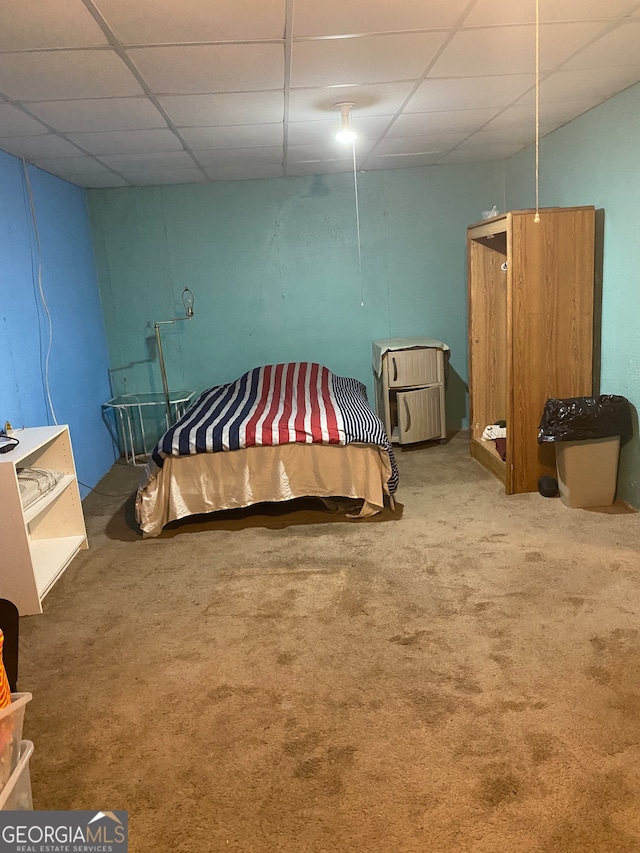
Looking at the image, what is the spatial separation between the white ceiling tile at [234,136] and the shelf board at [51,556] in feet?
7.77

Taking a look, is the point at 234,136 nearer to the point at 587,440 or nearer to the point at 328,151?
the point at 328,151

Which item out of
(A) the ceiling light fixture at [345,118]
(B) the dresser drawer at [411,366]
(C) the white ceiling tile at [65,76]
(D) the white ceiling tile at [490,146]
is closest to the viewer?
(C) the white ceiling tile at [65,76]

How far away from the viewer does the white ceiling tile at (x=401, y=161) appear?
15.4 feet

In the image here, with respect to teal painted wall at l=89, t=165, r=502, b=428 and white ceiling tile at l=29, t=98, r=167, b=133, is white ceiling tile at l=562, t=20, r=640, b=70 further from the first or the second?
teal painted wall at l=89, t=165, r=502, b=428

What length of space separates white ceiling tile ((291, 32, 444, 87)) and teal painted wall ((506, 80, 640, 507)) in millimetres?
1291

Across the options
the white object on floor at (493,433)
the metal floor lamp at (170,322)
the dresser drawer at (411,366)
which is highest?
the metal floor lamp at (170,322)

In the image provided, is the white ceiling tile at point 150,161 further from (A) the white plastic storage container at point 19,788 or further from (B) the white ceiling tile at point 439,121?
(A) the white plastic storage container at point 19,788

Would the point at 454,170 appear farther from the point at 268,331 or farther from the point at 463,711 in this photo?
the point at 463,711

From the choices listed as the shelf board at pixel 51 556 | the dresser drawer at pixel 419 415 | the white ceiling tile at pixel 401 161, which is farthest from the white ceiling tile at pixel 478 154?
the shelf board at pixel 51 556

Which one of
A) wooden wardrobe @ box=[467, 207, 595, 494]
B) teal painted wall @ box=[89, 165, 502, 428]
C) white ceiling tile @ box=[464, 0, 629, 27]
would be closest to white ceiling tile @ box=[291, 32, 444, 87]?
white ceiling tile @ box=[464, 0, 629, 27]

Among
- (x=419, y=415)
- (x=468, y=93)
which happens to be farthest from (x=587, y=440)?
(x=468, y=93)

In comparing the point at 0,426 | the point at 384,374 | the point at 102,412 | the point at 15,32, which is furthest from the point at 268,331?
the point at 15,32

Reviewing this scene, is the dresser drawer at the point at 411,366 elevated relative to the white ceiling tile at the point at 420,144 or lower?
lower

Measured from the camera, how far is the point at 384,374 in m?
4.93
